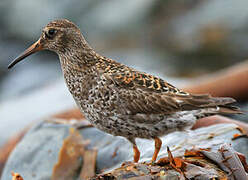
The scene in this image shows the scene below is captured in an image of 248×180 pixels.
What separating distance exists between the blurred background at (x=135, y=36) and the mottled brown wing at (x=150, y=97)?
6899 millimetres

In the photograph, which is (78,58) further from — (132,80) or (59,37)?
(132,80)

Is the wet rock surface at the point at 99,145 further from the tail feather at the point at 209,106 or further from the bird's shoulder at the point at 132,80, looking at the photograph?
the bird's shoulder at the point at 132,80

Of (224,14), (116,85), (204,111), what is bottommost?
(204,111)

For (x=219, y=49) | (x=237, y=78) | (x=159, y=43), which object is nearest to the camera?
(x=237, y=78)

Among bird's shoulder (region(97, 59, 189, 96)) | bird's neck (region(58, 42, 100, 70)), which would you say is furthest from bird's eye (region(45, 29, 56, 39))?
bird's shoulder (region(97, 59, 189, 96))

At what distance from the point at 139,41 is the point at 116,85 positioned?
10.4 m

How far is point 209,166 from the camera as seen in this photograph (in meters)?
4.57

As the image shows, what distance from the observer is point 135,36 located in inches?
610

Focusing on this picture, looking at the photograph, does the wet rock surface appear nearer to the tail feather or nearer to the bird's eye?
the tail feather

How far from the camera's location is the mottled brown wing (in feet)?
16.7

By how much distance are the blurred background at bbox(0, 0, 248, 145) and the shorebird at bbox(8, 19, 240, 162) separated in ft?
21.4

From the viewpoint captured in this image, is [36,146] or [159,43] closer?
[36,146]

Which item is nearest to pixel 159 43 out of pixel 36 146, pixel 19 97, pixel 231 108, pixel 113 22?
pixel 113 22

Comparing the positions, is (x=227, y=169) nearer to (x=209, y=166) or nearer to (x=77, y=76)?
(x=209, y=166)
